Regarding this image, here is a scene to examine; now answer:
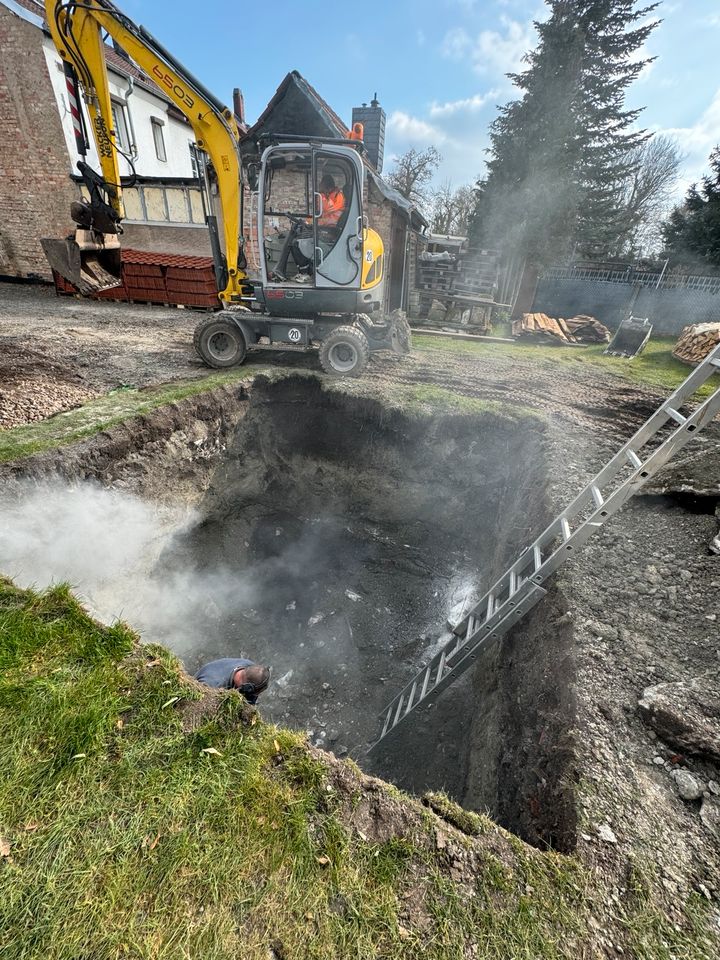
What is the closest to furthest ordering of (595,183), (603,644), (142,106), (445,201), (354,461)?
(603,644), (354,461), (142,106), (595,183), (445,201)

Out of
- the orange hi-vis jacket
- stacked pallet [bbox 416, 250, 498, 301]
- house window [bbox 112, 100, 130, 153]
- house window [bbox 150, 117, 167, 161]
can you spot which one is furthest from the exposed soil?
house window [bbox 150, 117, 167, 161]

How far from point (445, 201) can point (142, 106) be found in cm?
2616

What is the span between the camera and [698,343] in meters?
9.62

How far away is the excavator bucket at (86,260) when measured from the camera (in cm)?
711

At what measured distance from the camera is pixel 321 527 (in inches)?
276

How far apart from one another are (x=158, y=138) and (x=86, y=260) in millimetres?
12638

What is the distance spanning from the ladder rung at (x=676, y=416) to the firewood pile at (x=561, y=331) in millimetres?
10085

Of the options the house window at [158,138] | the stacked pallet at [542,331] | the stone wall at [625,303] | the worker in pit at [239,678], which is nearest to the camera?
the worker in pit at [239,678]

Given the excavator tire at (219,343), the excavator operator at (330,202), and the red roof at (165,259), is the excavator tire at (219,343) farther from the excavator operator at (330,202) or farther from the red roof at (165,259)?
the red roof at (165,259)

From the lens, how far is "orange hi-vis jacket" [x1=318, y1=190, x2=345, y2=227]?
21.2 feet

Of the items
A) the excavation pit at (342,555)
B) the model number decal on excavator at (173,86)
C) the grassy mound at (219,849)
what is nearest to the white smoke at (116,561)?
the excavation pit at (342,555)

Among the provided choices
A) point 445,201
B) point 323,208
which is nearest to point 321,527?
point 323,208

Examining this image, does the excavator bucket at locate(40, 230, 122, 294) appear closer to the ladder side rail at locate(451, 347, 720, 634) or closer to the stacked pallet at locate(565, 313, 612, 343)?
the ladder side rail at locate(451, 347, 720, 634)

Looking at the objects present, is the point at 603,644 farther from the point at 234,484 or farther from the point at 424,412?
the point at 234,484
